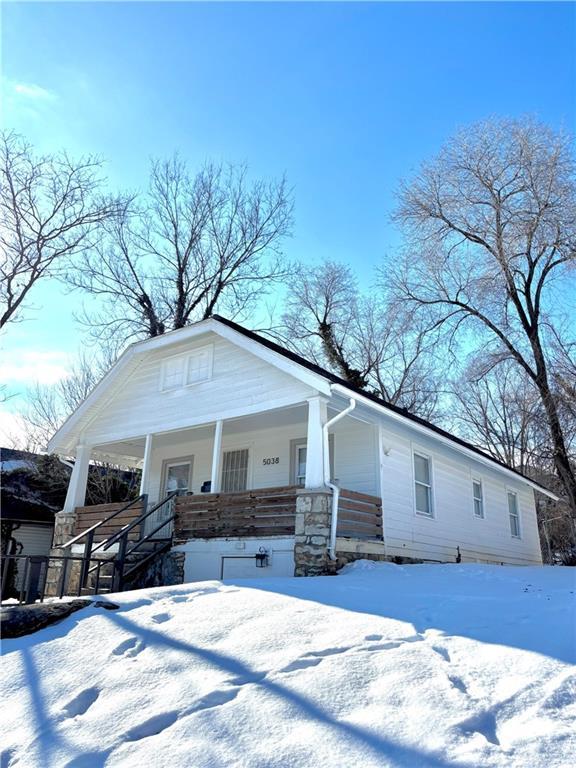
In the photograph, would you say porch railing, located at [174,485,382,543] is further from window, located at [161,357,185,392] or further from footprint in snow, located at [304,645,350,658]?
footprint in snow, located at [304,645,350,658]

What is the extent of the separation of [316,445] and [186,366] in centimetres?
455

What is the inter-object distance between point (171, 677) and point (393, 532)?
814cm

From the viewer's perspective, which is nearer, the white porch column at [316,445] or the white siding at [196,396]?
the white porch column at [316,445]

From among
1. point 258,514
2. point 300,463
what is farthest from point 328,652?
point 300,463

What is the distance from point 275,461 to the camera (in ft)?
45.0

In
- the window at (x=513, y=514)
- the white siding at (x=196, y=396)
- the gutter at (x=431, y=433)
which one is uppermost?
the white siding at (x=196, y=396)

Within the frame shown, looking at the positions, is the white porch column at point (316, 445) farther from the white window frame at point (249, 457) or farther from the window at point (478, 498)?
the window at point (478, 498)

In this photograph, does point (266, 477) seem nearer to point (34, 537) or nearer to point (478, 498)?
point (478, 498)

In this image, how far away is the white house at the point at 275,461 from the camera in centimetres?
1041

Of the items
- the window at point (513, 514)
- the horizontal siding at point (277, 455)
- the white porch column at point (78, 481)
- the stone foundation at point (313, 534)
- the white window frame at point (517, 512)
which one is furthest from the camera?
the window at point (513, 514)

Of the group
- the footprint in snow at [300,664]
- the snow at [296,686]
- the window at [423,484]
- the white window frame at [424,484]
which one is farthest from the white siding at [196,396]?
the footprint in snow at [300,664]

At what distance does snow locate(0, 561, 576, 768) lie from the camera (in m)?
3.11

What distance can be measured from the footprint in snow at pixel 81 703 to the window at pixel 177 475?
1133 centimetres

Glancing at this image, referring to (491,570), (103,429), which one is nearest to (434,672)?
(491,570)
